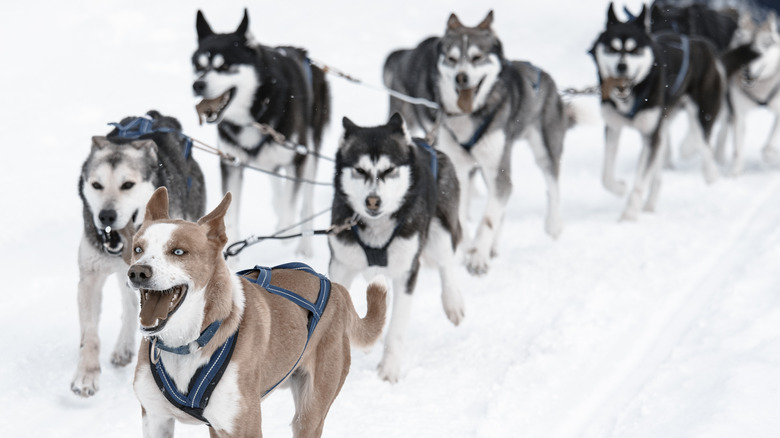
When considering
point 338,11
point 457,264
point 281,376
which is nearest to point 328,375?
point 281,376

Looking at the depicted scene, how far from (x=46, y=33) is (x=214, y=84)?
20.6 feet

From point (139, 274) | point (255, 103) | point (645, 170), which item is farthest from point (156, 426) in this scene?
point (645, 170)

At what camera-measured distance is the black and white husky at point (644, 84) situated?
→ 23.1ft

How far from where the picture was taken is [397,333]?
4.27 m

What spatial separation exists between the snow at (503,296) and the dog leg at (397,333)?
65 millimetres

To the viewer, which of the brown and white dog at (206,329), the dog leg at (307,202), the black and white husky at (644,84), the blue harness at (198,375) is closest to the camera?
the brown and white dog at (206,329)

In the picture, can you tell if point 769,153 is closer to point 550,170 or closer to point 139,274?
point 550,170

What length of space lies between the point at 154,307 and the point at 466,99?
13.1ft

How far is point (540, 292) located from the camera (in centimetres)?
532

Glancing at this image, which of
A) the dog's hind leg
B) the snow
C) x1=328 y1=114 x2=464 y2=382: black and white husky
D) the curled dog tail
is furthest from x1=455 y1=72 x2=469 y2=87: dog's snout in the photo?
the dog's hind leg

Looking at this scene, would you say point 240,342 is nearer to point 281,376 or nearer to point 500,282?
point 281,376

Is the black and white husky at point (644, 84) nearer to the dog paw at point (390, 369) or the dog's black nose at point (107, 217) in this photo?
the dog paw at point (390, 369)

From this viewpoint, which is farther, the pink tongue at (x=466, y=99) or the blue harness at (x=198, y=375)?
the pink tongue at (x=466, y=99)

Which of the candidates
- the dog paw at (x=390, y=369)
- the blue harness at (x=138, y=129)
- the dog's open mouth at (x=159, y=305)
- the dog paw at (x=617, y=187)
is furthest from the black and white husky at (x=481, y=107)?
the dog's open mouth at (x=159, y=305)
